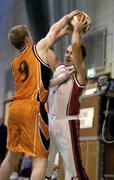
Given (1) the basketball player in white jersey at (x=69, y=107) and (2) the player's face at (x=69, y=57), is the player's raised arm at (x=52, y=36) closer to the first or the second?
(1) the basketball player in white jersey at (x=69, y=107)

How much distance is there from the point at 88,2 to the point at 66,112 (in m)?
3.61

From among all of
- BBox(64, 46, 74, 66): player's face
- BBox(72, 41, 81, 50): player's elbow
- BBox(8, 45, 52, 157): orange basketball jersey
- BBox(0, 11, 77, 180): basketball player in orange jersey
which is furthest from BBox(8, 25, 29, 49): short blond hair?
BBox(64, 46, 74, 66): player's face

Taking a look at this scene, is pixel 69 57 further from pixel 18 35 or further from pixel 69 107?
pixel 18 35

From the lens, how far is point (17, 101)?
3.46 m

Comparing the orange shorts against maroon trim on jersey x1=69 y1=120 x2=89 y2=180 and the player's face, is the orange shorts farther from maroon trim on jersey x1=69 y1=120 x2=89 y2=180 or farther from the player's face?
the player's face

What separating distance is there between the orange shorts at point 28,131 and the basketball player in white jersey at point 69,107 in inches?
19.6

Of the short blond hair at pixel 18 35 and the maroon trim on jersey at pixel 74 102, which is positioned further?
the maroon trim on jersey at pixel 74 102

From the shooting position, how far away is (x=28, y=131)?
10.9 ft

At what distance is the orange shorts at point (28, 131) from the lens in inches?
130

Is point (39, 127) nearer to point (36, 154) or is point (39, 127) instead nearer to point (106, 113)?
point (36, 154)

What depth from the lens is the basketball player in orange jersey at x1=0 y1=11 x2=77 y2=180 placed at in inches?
130

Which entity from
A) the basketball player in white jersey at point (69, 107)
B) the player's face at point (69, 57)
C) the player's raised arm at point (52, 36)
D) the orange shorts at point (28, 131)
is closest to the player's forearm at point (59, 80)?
the basketball player in white jersey at point (69, 107)

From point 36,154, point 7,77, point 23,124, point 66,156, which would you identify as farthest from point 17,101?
point 7,77

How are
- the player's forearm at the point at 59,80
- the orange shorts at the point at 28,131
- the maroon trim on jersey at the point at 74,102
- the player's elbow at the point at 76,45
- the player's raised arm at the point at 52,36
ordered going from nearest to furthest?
1. the orange shorts at the point at 28,131
2. the player's raised arm at the point at 52,36
3. the player's elbow at the point at 76,45
4. the maroon trim on jersey at the point at 74,102
5. the player's forearm at the point at 59,80
